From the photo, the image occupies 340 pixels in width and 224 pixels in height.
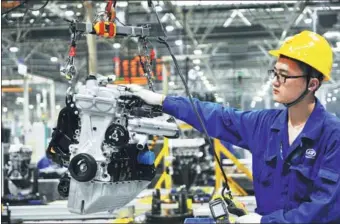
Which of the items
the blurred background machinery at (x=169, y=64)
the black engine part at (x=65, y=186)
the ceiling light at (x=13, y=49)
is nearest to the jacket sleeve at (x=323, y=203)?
the black engine part at (x=65, y=186)

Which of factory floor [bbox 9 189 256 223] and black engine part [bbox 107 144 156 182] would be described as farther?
factory floor [bbox 9 189 256 223]

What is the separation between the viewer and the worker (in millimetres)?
2084

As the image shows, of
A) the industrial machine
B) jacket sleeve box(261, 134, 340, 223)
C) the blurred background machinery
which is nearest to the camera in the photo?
jacket sleeve box(261, 134, 340, 223)

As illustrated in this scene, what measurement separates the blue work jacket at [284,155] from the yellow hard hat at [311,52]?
Result: 0.20 m

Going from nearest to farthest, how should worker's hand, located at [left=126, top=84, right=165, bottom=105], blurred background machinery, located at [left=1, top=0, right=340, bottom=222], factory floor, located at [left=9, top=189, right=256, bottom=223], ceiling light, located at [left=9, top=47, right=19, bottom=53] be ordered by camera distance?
worker's hand, located at [left=126, top=84, right=165, bottom=105] < factory floor, located at [left=9, top=189, right=256, bottom=223] < blurred background machinery, located at [left=1, top=0, right=340, bottom=222] < ceiling light, located at [left=9, top=47, right=19, bottom=53]

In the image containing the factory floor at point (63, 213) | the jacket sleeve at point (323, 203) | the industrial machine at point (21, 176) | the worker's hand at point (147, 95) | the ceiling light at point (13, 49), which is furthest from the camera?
the ceiling light at point (13, 49)

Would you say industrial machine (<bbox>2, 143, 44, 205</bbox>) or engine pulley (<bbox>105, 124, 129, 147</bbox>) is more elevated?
engine pulley (<bbox>105, 124, 129, 147</bbox>)

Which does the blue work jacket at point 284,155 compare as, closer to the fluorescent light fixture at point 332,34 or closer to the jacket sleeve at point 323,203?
the jacket sleeve at point 323,203

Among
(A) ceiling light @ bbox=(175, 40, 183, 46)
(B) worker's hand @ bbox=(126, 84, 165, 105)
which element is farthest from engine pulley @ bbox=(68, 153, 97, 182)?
(A) ceiling light @ bbox=(175, 40, 183, 46)

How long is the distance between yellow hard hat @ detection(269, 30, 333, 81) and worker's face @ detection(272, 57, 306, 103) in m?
0.05

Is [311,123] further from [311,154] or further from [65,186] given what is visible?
[65,186]

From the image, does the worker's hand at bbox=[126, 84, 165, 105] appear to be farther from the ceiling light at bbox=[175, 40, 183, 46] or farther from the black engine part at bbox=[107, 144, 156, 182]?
the ceiling light at bbox=[175, 40, 183, 46]

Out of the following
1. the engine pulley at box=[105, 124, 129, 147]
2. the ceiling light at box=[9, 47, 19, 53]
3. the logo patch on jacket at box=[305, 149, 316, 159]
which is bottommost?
the logo patch on jacket at box=[305, 149, 316, 159]

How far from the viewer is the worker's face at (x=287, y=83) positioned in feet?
7.43
